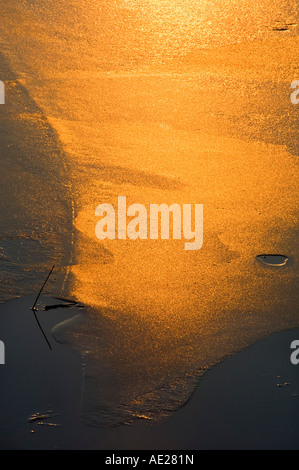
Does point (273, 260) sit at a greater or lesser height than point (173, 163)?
lesser

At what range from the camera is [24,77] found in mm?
3309

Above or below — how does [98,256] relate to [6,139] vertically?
below

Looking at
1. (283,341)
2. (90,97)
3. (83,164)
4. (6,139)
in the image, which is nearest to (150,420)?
(283,341)

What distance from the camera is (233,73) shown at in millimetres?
3346

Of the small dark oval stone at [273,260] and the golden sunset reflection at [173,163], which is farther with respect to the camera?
the small dark oval stone at [273,260]

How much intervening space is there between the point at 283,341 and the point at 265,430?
341 mm

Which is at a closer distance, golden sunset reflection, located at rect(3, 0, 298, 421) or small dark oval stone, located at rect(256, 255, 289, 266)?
golden sunset reflection, located at rect(3, 0, 298, 421)

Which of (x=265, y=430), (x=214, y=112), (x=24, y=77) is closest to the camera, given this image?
(x=265, y=430)

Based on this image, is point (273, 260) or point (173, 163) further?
point (173, 163)
